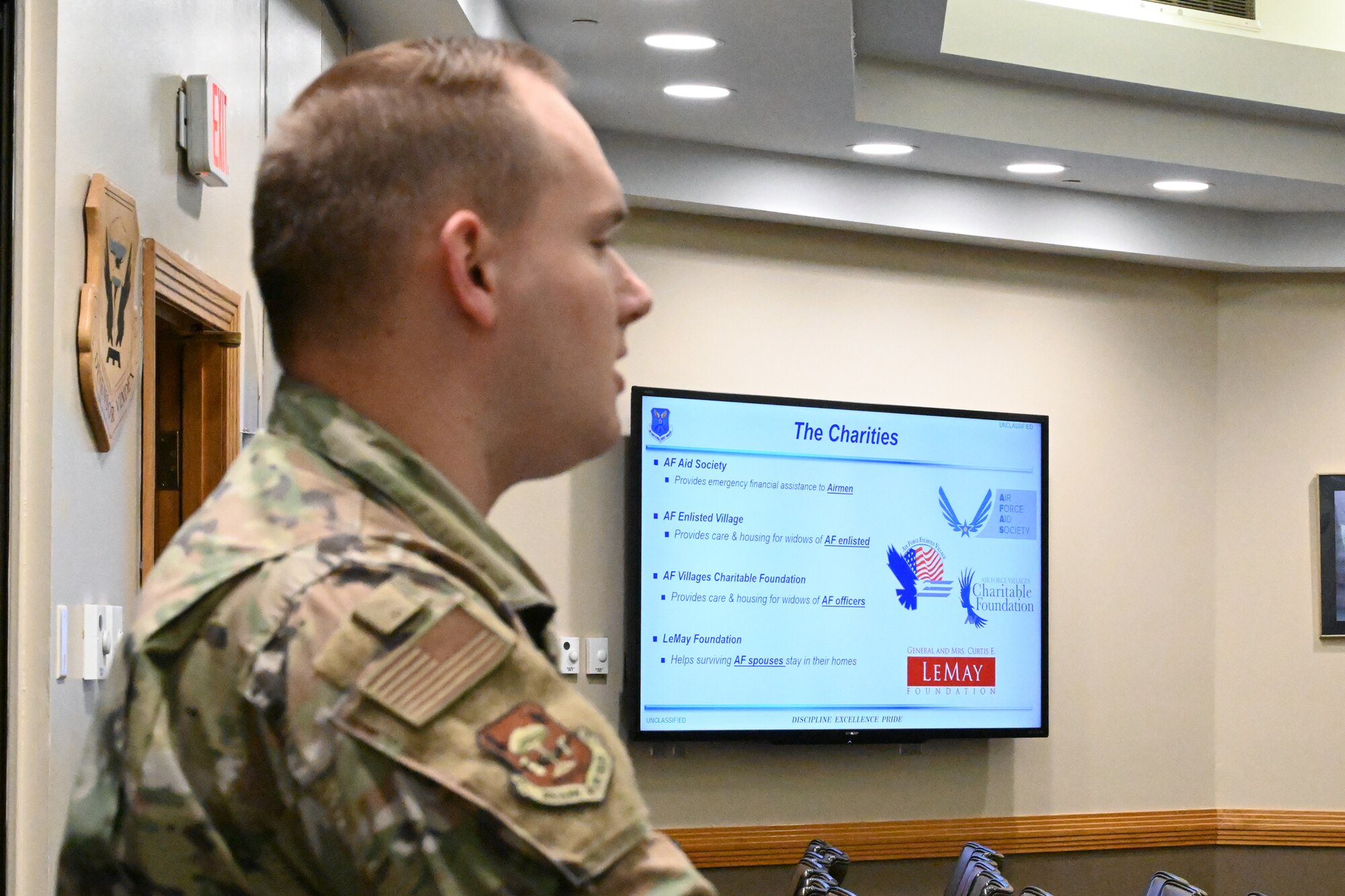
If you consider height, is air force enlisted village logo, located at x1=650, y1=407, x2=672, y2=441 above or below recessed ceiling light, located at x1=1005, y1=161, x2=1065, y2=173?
below

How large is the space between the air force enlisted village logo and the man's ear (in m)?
5.56

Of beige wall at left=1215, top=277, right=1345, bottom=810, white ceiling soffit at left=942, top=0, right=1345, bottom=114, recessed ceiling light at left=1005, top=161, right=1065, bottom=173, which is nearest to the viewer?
white ceiling soffit at left=942, top=0, right=1345, bottom=114

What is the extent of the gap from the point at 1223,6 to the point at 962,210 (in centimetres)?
137

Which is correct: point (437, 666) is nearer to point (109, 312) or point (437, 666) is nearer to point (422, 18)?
point (109, 312)

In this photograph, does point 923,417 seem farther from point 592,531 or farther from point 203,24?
point 203,24

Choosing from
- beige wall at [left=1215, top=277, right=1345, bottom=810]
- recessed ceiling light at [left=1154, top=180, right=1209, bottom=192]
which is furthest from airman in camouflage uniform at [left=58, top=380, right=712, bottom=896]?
beige wall at [left=1215, top=277, right=1345, bottom=810]

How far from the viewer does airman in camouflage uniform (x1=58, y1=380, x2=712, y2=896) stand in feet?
2.03

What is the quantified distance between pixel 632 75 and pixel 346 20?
3.57ft

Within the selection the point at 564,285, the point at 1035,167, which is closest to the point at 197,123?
the point at 564,285

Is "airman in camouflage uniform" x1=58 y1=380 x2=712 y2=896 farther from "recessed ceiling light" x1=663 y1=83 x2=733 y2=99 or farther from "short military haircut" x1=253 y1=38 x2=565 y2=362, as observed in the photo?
"recessed ceiling light" x1=663 y1=83 x2=733 y2=99

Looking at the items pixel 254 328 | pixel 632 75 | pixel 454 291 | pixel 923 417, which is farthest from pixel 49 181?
pixel 923 417

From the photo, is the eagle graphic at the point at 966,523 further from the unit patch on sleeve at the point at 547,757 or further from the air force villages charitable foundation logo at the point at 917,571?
the unit patch on sleeve at the point at 547,757

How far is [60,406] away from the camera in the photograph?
275 cm

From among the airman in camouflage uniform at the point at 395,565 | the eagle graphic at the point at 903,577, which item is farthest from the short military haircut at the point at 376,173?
the eagle graphic at the point at 903,577
